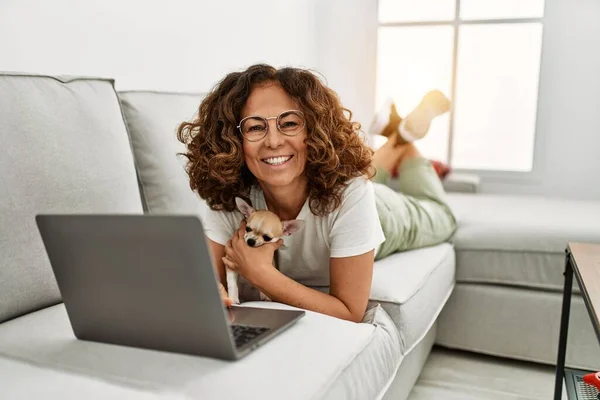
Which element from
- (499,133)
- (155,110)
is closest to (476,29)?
(499,133)

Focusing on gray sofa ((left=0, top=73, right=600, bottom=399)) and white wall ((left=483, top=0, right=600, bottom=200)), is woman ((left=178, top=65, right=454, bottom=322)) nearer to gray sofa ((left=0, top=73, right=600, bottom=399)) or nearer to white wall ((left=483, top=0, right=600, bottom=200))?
gray sofa ((left=0, top=73, right=600, bottom=399))

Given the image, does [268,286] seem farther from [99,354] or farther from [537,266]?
[537,266]

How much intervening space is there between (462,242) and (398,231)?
34cm

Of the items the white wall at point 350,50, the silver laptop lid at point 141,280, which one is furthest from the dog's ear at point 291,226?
the white wall at point 350,50

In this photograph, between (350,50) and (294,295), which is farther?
(350,50)

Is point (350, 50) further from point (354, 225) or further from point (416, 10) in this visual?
point (354, 225)

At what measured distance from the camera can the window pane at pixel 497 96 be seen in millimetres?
3436

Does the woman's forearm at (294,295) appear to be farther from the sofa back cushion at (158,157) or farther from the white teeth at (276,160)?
the sofa back cushion at (158,157)

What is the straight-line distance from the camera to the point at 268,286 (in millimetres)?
1229

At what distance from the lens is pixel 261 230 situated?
49.3 inches

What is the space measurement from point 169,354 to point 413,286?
793 millimetres

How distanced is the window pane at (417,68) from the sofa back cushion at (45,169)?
2.63 meters

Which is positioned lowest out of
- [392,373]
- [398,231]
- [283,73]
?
[392,373]

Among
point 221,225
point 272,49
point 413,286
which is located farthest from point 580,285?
point 272,49
